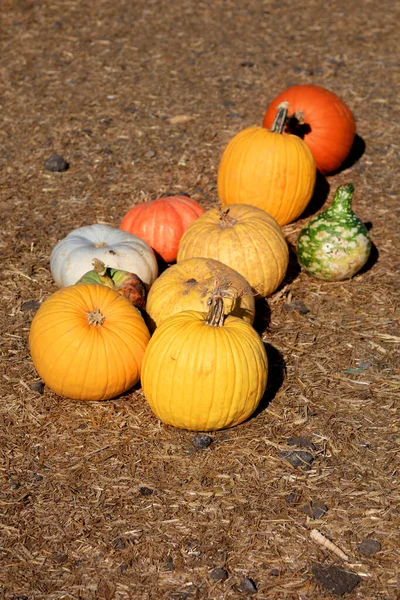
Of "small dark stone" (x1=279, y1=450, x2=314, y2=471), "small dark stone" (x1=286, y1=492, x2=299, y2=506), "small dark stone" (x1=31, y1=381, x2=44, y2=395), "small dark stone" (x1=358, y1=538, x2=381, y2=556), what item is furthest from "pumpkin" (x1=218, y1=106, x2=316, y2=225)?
"small dark stone" (x1=358, y1=538, x2=381, y2=556)

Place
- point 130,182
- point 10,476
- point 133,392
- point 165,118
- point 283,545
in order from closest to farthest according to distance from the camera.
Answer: point 283,545
point 10,476
point 133,392
point 130,182
point 165,118

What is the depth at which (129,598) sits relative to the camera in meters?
3.60

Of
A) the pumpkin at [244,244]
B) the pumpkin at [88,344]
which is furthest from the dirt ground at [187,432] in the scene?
the pumpkin at [244,244]

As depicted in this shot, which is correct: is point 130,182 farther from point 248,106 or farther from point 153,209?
point 248,106

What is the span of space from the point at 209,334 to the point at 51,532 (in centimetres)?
133

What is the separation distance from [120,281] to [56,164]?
8.60 feet

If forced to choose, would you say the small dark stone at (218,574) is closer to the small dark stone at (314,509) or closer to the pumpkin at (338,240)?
the small dark stone at (314,509)

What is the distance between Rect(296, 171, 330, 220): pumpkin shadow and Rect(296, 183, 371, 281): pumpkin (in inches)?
40.4

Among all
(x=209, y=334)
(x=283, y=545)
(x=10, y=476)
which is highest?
(x=209, y=334)

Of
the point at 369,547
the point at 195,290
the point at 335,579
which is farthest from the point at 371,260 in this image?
the point at 335,579

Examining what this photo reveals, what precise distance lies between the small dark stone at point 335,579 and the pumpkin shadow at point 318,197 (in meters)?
3.63

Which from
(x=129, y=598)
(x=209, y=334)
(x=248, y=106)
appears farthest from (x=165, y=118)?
(x=129, y=598)

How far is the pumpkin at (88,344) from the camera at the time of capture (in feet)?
14.8

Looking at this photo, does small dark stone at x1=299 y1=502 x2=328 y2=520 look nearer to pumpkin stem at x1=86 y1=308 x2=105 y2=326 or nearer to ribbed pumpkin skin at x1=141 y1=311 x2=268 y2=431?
ribbed pumpkin skin at x1=141 y1=311 x2=268 y2=431
